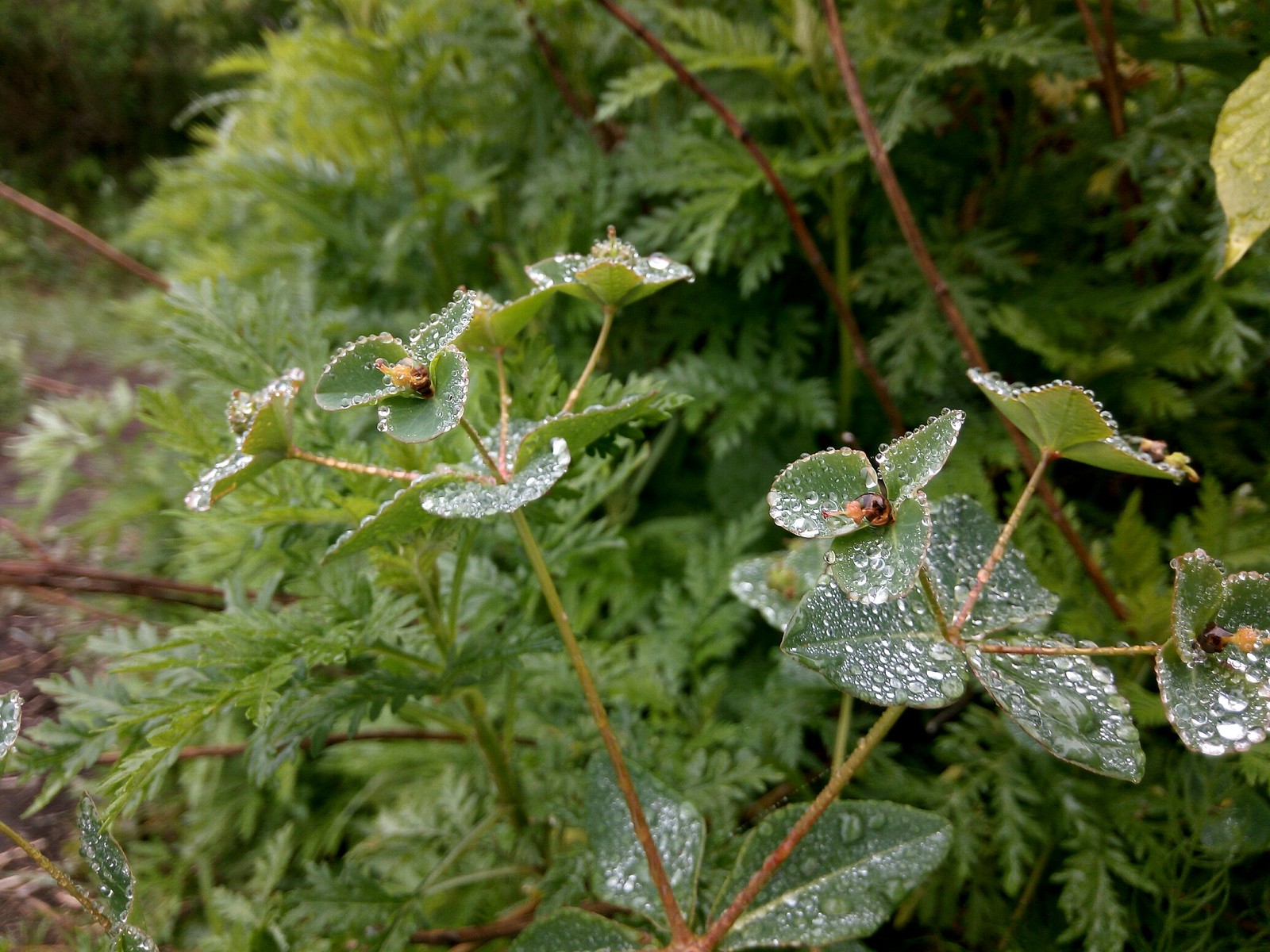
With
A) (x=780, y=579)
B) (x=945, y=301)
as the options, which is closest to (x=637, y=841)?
(x=780, y=579)

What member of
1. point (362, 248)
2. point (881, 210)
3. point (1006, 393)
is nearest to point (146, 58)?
point (362, 248)

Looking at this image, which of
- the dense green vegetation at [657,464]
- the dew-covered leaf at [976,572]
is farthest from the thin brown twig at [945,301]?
the dew-covered leaf at [976,572]

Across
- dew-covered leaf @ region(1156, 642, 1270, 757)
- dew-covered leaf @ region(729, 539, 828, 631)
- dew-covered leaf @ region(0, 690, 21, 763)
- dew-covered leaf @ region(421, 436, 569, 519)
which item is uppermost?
dew-covered leaf @ region(421, 436, 569, 519)

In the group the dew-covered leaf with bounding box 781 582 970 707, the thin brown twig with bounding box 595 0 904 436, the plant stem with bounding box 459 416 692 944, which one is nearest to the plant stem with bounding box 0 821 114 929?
the plant stem with bounding box 459 416 692 944

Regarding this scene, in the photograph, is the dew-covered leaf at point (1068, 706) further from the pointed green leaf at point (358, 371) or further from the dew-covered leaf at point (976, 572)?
the pointed green leaf at point (358, 371)

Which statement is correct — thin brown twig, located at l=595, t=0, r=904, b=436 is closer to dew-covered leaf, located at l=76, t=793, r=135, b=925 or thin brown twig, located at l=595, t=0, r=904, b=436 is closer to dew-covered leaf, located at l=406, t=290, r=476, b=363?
dew-covered leaf, located at l=406, t=290, r=476, b=363

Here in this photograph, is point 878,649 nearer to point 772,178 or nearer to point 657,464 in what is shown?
point 772,178

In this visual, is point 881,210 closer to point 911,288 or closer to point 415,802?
point 911,288
